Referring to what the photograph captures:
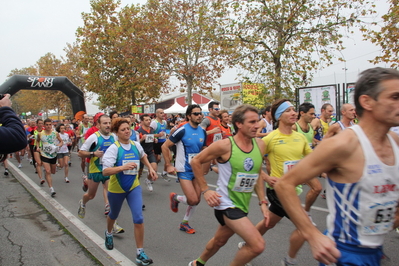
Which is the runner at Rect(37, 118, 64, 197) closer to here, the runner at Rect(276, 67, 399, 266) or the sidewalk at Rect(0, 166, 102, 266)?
the sidewalk at Rect(0, 166, 102, 266)

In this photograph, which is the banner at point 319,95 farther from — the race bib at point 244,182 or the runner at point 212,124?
the race bib at point 244,182

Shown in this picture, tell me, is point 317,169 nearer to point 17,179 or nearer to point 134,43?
point 17,179

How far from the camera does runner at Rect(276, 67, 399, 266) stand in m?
1.72

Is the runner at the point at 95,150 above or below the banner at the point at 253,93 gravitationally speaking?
below

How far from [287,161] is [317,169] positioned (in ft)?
7.62

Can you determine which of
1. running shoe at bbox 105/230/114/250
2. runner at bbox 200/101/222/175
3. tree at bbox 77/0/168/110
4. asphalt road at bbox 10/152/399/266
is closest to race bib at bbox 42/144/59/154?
asphalt road at bbox 10/152/399/266

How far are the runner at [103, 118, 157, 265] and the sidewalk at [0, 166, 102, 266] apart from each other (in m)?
0.55

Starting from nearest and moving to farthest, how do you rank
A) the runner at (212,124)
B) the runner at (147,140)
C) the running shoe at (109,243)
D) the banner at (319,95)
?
the running shoe at (109,243), the runner at (212,124), the runner at (147,140), the banner at (319,95)

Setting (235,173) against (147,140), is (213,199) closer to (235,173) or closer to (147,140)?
(235,173)

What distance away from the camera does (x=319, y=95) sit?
44.3 feet

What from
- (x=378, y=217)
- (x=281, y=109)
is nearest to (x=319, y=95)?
(x=281, y=109)

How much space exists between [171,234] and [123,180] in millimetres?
1412

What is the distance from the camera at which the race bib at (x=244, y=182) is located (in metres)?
3.30

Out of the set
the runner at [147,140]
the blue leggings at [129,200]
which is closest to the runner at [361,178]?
the blue leggings at [129,200]
